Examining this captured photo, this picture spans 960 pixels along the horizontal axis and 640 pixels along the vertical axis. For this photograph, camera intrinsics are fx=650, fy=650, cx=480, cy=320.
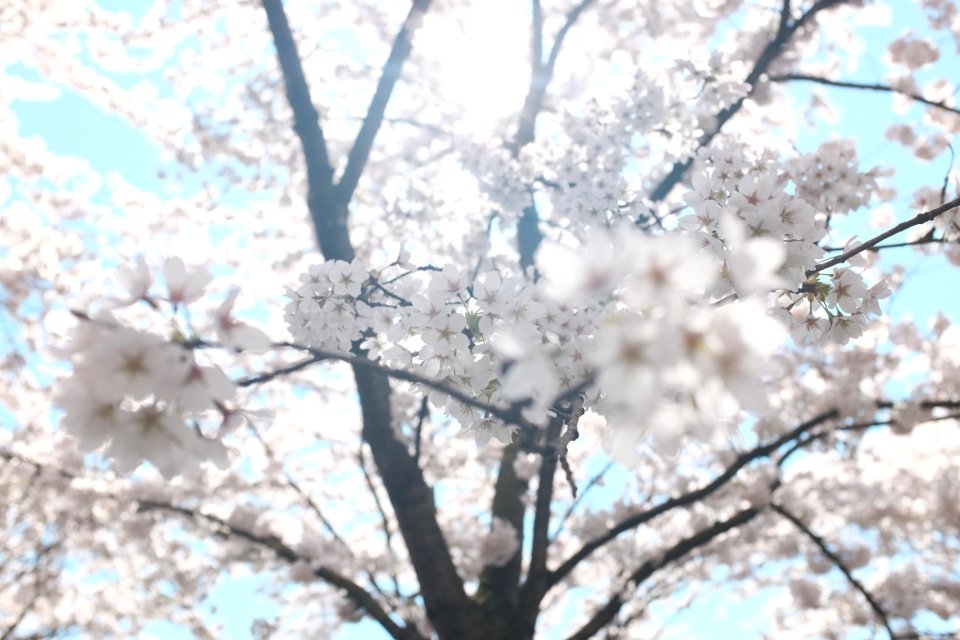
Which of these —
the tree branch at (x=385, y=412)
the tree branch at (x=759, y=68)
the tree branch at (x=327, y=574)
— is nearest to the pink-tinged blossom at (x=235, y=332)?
the tree branch at (x=385, y=412)

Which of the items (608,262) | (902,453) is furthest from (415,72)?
(902,453)

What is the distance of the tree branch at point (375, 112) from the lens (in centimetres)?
407

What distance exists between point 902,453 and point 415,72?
8.48m

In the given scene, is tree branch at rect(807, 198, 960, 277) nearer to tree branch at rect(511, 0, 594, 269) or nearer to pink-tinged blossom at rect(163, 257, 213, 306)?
pink-tinged blossom at rect(163, 257, 213, 306)

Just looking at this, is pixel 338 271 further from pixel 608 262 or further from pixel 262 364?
pixel 262 364

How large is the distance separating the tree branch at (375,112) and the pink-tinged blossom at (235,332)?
3097mm

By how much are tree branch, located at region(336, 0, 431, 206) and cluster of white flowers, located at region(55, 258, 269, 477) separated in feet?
10.0

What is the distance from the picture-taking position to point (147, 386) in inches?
37.6

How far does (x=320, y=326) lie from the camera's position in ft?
6.34

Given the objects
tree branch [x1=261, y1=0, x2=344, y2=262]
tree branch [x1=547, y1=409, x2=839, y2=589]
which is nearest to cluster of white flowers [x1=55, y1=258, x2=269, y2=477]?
tree branch [x1=261, y1=0, x2=344, y2=262]

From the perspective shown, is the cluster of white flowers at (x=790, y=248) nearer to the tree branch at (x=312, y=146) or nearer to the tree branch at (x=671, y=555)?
the tree branch at (x=312, y=146)

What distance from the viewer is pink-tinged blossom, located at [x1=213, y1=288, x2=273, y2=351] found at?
1029 millimetres

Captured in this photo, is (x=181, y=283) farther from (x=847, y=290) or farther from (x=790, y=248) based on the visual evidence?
(x=847, y=290)

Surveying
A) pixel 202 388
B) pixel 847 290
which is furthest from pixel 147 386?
pixel 847 290
